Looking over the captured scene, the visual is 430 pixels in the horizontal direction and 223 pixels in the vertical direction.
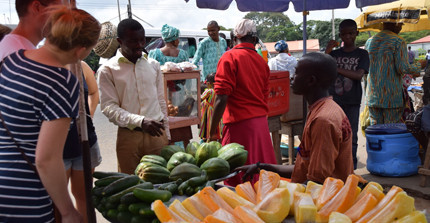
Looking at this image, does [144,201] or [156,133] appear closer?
[144,201]

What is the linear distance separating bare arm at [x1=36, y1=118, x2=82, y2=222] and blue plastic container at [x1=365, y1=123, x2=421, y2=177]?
4073 millimetres

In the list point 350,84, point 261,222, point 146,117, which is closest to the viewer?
point 261,222

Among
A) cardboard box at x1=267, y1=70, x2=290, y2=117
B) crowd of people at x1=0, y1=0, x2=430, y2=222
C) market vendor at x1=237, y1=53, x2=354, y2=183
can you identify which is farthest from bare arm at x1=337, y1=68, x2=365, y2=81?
market vendor at x1=237, y1=53, x2=354, y2=183

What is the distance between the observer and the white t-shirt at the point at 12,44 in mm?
2182

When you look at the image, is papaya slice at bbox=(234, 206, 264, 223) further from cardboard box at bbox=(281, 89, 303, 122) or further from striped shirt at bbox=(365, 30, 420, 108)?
striped shirt at bbox=(365, 30, 420, 108)

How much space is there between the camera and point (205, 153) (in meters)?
2.46

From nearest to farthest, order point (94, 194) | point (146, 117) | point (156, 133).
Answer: point (94, 194) < point (156, 133) < point (146, 117)

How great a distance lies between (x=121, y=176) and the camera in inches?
83.0

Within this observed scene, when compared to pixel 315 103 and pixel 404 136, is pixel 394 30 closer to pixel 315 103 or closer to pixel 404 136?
pixel 404 136

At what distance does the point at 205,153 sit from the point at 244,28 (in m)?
1.47

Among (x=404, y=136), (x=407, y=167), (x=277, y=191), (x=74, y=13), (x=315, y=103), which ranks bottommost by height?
(x=407, y=167)

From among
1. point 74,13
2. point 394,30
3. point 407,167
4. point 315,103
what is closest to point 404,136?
point 407,167

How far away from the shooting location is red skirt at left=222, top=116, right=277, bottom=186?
11.4 ft

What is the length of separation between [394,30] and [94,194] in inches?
184
